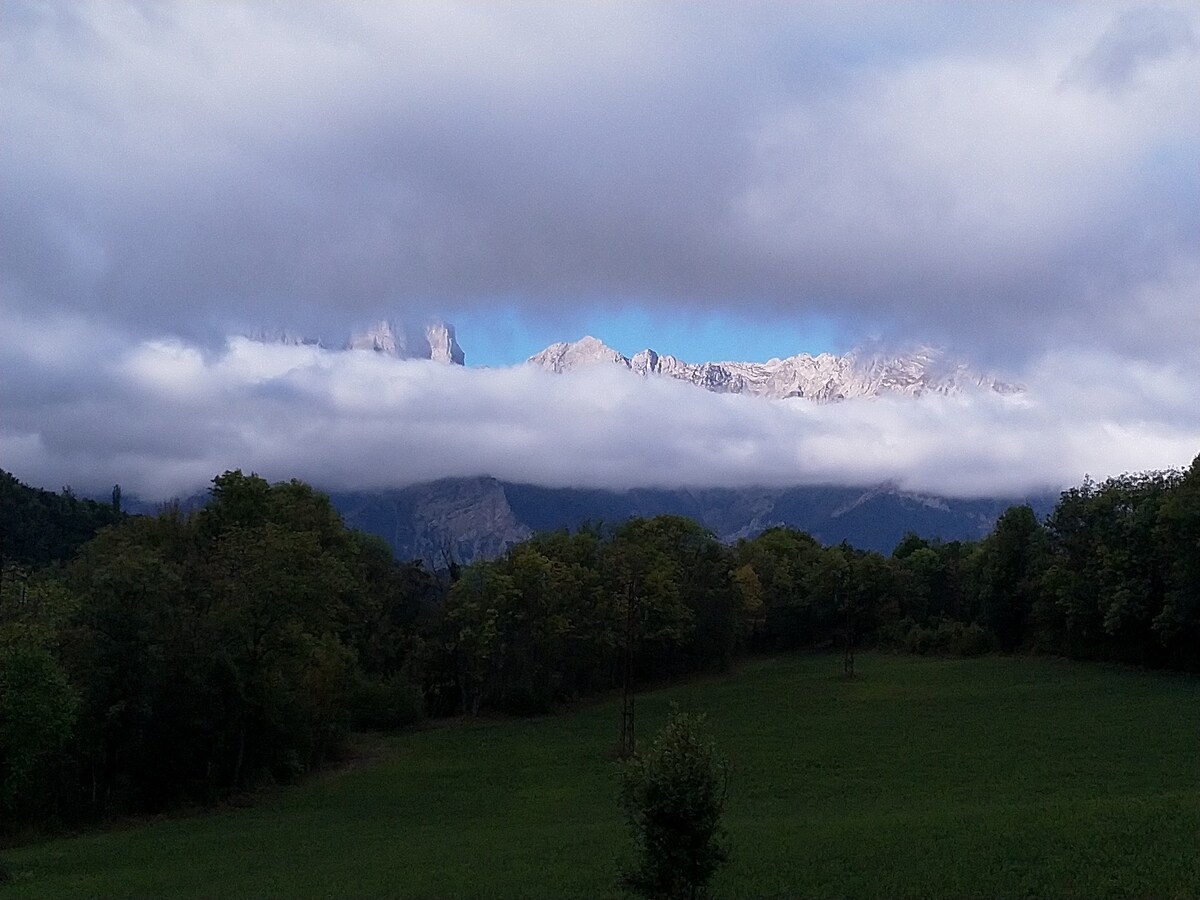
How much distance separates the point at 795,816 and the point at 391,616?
71.0 meters

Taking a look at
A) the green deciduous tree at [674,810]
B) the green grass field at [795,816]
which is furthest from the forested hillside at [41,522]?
the green deciduous tree at [674,810]

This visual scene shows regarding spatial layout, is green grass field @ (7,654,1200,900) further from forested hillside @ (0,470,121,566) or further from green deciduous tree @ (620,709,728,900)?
forested hillside @ (0,470,121,566)

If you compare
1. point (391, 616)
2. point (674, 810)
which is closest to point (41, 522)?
point (391, 616)

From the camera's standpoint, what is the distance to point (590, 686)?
10181cm

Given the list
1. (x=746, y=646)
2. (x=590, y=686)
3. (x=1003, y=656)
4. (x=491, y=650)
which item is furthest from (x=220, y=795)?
(x=746, y=646)

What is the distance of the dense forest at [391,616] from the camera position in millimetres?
49594

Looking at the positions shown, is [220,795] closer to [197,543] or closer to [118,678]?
[118,678]

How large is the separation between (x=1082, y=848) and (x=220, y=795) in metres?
44.1

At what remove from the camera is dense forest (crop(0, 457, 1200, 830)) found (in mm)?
49594

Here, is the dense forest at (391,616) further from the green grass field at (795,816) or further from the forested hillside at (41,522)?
the green grass field at (795,816)

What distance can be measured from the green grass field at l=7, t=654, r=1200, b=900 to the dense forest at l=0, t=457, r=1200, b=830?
470cm

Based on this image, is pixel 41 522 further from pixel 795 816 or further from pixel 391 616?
pixel 795 816

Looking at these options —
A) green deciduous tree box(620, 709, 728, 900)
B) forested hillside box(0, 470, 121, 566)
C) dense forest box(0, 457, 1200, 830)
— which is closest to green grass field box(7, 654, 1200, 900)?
green deciduous tree box(620, 709, 728, 900)

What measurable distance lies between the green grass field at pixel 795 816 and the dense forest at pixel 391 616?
4702mm
